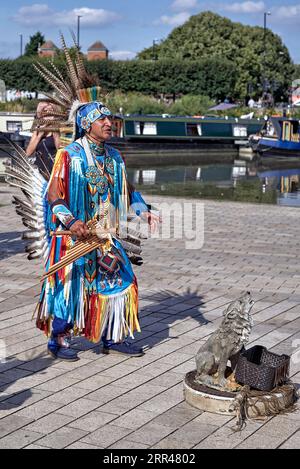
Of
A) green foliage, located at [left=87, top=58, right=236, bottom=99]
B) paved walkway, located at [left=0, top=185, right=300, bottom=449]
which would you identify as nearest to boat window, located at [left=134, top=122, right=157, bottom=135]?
paved walkway, located at [left=0, top=185, right=300, bottom=449]

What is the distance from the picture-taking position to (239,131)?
132 ft

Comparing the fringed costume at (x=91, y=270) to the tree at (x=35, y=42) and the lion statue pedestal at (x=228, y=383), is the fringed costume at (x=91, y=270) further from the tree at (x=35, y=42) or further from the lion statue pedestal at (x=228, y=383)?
the tree at (x=35, y=42)

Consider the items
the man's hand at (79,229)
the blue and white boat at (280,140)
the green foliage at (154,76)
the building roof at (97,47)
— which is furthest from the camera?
the building roof at (97,47)

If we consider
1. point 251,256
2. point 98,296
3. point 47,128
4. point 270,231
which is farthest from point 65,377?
point 270,231

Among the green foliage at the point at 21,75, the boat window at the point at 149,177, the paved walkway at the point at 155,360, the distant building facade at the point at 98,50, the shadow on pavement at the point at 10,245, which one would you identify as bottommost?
the paved walkway at the point at 155,360

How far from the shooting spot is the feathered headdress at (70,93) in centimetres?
628

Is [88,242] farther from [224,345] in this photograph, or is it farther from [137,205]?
[224,345]

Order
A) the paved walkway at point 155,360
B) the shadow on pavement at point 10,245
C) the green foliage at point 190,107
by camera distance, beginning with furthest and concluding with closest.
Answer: the green foliage at point 190,107, the shadow on pavement at point 10,245, the paved walkway at point 155,360

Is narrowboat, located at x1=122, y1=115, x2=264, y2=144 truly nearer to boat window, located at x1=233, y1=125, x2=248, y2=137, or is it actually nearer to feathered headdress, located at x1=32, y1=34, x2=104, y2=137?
boat window, located at x1=233, y1=125, x2=248, y2=137

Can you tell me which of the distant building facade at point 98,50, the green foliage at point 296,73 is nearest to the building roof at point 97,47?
the distant building facade at point 98,50

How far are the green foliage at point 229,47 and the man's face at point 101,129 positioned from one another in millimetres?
65366

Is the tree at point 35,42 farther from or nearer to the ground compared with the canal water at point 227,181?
farther from the ground

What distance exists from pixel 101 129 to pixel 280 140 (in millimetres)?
32877

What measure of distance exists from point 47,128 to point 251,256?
16.0 feet
